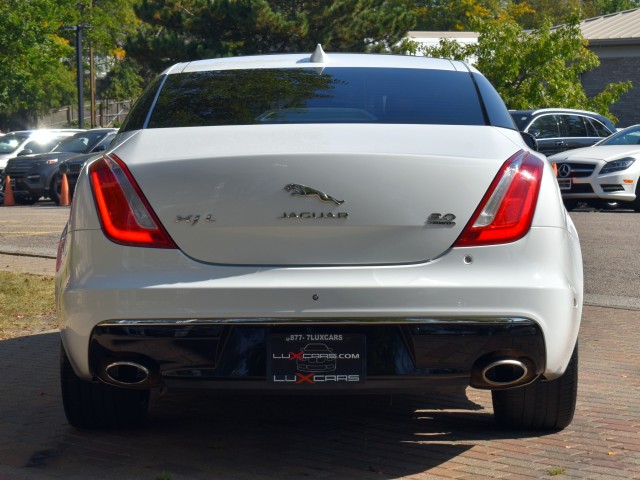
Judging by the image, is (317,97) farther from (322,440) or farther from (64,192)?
(64,192)

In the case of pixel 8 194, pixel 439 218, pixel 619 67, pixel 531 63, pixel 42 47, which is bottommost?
pixel 42 47

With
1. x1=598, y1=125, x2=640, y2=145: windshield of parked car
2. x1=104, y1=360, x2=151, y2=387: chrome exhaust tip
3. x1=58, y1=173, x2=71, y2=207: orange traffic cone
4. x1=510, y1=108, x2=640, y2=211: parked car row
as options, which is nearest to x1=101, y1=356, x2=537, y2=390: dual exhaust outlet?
x1=104, y1=360, x2=151, y2=387: chrome exhaust tip

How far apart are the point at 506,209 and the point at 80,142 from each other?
72.4ft

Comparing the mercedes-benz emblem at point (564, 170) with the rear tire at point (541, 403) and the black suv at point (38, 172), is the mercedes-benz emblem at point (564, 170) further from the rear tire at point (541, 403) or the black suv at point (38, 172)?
the rear tire at point (541, 403)

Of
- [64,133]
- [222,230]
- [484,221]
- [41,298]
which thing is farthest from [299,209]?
[64,133]

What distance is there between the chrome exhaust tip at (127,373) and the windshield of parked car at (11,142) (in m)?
24.2

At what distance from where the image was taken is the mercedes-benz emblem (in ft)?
59.0

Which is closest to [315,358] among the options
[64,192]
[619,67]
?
[64,192]

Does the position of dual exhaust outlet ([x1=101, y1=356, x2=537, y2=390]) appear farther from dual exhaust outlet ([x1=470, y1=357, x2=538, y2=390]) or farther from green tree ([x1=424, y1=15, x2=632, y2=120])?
green tree ([x1=424, y1=15, x2=632, y2=120])

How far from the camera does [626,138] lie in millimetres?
19219

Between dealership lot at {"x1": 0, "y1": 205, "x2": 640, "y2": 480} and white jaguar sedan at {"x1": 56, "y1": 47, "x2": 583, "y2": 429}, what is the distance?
0.40 m

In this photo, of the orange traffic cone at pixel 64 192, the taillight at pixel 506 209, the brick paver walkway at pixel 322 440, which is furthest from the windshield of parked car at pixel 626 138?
the taillight at pixel 506 209

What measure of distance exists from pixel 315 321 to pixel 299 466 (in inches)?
28.7

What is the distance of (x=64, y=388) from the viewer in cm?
488
